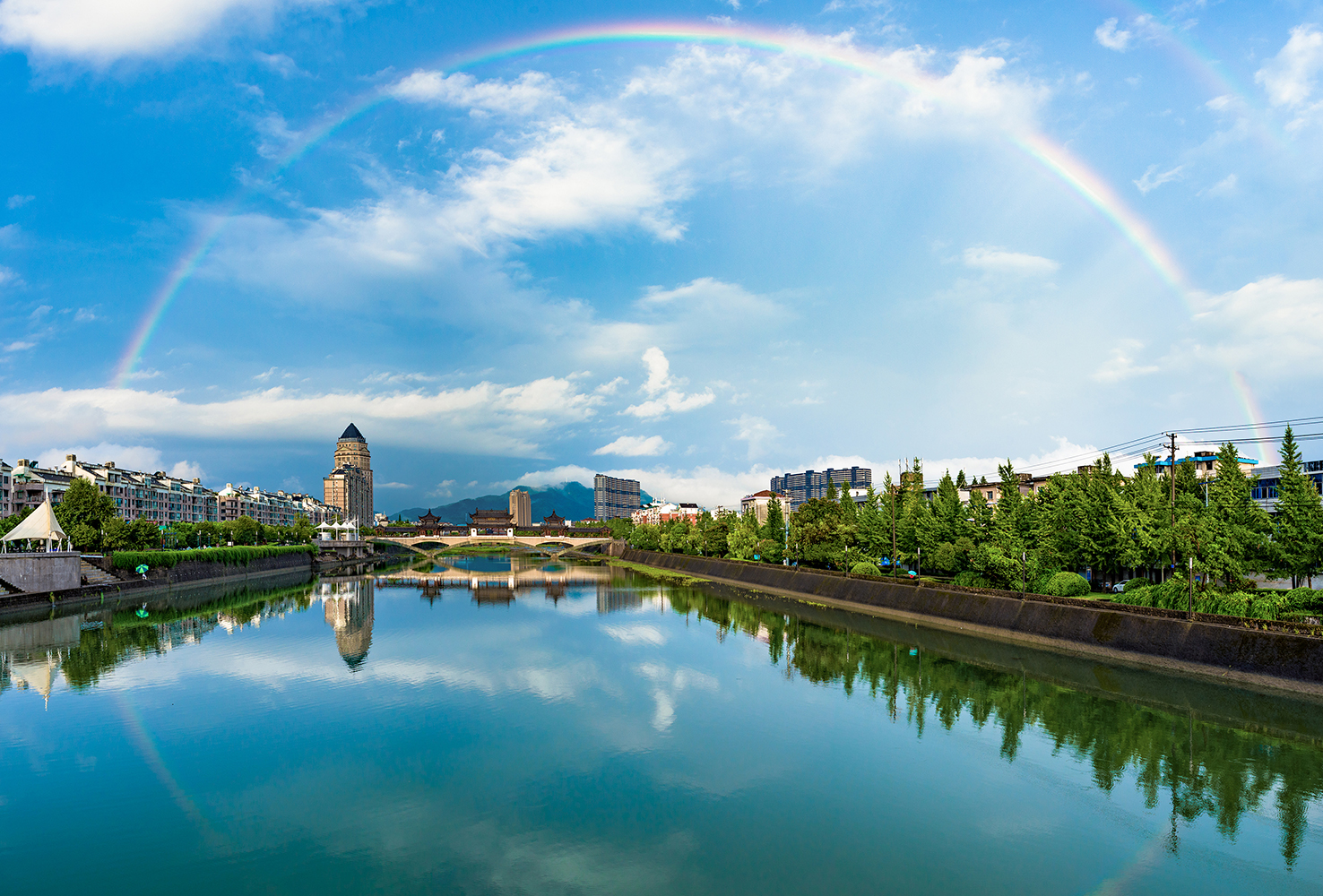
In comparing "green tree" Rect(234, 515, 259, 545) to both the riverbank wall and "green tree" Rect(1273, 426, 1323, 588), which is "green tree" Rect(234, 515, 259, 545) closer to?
the riverbank wall

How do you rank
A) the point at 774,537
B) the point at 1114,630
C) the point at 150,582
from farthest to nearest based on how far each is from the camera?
the point at 774,537 < the point at 150,582 < the point at 1114,630

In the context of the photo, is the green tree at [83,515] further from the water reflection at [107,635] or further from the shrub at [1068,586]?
the shrub at [1068,586]

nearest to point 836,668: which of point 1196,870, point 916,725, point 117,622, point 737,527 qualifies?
point 916,725

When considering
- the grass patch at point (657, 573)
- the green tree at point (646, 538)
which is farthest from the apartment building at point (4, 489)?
the green tree at point (646, 538)

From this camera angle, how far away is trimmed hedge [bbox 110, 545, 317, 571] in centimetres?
8169

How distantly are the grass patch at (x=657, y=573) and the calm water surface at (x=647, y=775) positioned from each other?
5731cm

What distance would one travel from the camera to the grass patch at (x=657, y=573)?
339ft

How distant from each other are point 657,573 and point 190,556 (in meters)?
64.3

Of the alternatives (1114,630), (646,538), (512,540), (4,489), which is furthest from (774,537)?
(4,489)

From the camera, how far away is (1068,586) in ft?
156

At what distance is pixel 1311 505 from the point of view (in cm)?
3844

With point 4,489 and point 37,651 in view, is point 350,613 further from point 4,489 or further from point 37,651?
point 4,489

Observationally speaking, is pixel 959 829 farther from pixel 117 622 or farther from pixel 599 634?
pixel 117 622

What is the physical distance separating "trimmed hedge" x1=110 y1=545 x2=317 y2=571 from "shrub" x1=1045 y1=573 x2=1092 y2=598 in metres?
89.7
